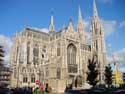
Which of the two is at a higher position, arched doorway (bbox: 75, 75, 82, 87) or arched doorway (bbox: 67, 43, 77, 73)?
arched doorway (bbox: 67, 43, 77, 73)

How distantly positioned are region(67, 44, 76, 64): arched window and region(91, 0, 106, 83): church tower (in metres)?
18.2

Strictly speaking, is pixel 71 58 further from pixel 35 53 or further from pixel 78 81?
pixel 35 53

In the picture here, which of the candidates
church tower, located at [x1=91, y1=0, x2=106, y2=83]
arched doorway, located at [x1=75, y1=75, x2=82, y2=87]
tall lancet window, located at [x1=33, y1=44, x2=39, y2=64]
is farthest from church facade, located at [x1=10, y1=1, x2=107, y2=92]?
church tower, located at [x1=91, y1=0, x2=106, y2=83]

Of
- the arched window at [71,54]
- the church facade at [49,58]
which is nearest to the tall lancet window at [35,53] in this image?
the church facade at [49,58]

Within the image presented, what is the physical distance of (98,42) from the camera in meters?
88.9

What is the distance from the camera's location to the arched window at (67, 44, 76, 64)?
2682 inches

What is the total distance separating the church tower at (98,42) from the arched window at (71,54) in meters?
18.2

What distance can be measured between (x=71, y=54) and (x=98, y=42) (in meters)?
24.3

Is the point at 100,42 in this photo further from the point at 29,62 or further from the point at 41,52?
the point at 29,62

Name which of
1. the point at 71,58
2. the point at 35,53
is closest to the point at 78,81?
the point at 71,58

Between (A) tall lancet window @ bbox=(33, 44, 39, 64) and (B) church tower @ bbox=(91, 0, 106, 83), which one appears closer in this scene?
(A) tall lancet window @ bbox=(33, 44, 39, 64)

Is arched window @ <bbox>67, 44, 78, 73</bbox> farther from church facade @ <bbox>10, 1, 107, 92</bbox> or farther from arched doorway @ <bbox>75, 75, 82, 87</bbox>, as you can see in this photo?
arched doorway @ <bbox>75, 75, 82, 87</bbox>

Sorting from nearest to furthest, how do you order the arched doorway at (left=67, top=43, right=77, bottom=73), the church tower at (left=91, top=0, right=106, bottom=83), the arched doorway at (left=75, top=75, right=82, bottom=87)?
the arched doorway at (left=75, top=75, right=82, bottom=87) → the arched doorway at (left=67, top=43, right=77, bottom=73) → the church tower at (left=91, top=0, right=106, bottom=83)

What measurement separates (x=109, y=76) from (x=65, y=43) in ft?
65.9
